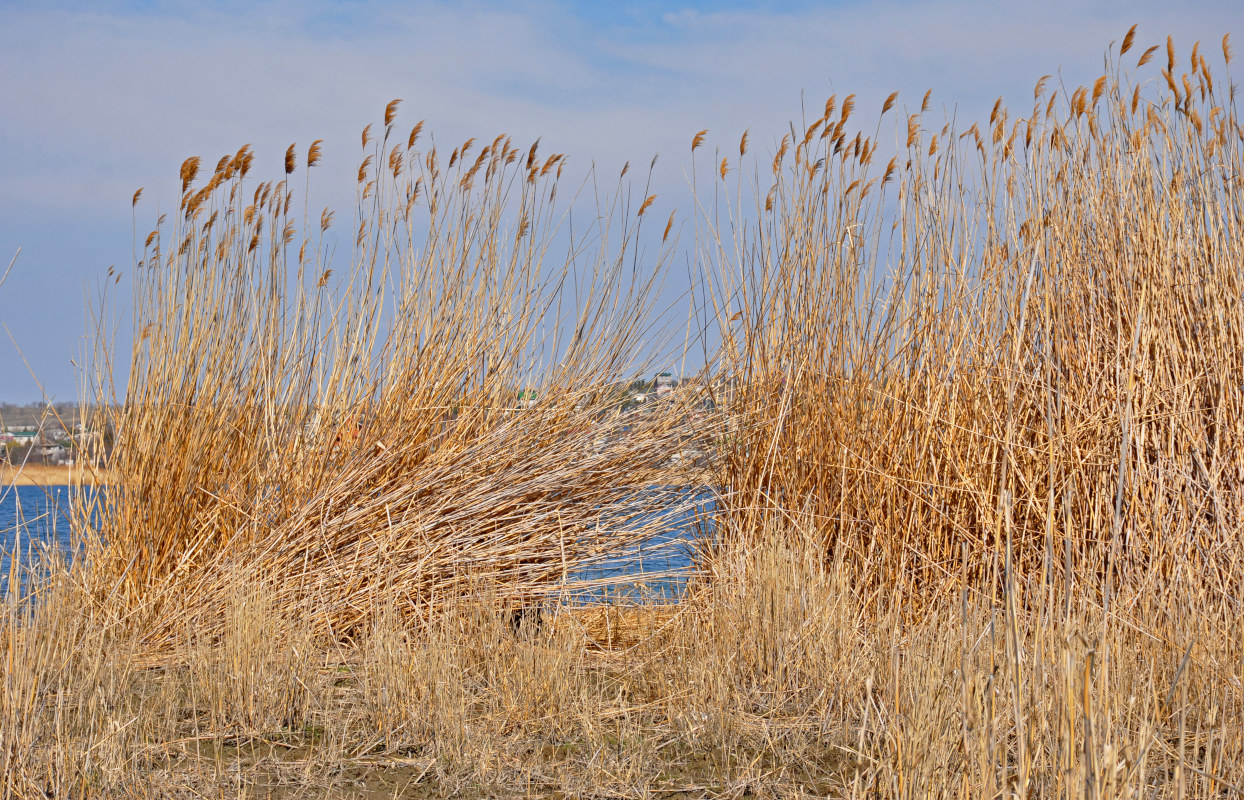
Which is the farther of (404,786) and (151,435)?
(151,435)

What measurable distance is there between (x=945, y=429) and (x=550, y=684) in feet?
5.16

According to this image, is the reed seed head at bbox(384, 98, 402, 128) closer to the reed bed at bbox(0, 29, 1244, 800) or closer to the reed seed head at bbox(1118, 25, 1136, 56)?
the reed bed at bbox(0, 29, 1244, 800)

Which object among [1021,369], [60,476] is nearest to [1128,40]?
[1021,369]

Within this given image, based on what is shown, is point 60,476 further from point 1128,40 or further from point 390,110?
point 1128,40

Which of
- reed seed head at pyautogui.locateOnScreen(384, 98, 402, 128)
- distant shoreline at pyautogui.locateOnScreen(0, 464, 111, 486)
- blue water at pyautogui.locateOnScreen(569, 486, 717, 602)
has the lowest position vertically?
blue water at pyautogui.locateOnScreen(569, 486, 717, 602)

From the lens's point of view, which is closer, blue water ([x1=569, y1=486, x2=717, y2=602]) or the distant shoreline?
the distant shoreline

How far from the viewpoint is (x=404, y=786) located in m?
1.98

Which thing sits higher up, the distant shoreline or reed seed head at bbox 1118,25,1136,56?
reed seed head at bbox 1118,25,1136,56

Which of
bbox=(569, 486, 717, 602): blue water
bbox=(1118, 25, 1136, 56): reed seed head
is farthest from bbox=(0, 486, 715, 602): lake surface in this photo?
bbox=(1118, 25, 1136, 56): reed seed head

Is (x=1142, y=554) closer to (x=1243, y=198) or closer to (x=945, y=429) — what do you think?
(x=945, y=429)

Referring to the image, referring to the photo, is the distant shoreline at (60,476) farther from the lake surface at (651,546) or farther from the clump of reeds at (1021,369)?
the clump of reeds at (1021,369)

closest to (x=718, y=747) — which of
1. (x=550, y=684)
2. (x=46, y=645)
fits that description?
(x=550, y=684)

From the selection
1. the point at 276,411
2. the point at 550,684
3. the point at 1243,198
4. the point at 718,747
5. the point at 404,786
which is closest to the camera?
the point at 404,786

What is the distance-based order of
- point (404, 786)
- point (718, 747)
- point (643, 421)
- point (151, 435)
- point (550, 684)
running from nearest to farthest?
point (404, 786), point (718, 747), point (550, 684), point (151, 435), point (643, 421)
